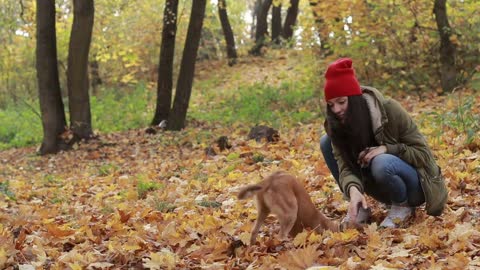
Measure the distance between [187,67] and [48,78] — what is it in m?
3.05

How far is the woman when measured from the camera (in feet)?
14.9

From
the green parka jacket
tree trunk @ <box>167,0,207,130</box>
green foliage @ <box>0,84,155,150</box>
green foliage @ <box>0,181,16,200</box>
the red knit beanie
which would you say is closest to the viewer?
the red knit beanie

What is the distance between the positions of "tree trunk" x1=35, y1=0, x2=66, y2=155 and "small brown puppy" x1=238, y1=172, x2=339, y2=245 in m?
10.1

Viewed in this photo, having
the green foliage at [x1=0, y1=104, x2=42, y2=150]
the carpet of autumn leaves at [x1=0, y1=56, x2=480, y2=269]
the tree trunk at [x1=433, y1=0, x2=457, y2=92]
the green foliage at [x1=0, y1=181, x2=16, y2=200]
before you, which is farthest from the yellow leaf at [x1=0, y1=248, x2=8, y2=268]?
the green foliage at [x1=0, y1=104, x2=42, y2=150]

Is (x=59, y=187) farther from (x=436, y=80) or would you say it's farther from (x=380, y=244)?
(x=436, y=80)

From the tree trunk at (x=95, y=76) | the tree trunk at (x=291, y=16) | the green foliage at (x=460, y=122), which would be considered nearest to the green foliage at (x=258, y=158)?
the green foliage at (x=460, y=122)

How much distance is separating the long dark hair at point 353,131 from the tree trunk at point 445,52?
922 cm

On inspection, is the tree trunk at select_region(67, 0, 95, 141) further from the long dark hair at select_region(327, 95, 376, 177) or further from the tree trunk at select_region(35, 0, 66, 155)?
the long dark hair at select_region(327, 95, 376, 177)

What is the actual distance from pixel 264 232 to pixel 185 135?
8.73m

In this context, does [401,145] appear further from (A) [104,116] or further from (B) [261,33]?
(B) [261,33]

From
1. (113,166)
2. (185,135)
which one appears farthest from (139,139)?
(113,166)

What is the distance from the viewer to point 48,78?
13602 millimetres

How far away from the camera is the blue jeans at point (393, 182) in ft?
15.3

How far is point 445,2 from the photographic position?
43.1ft
